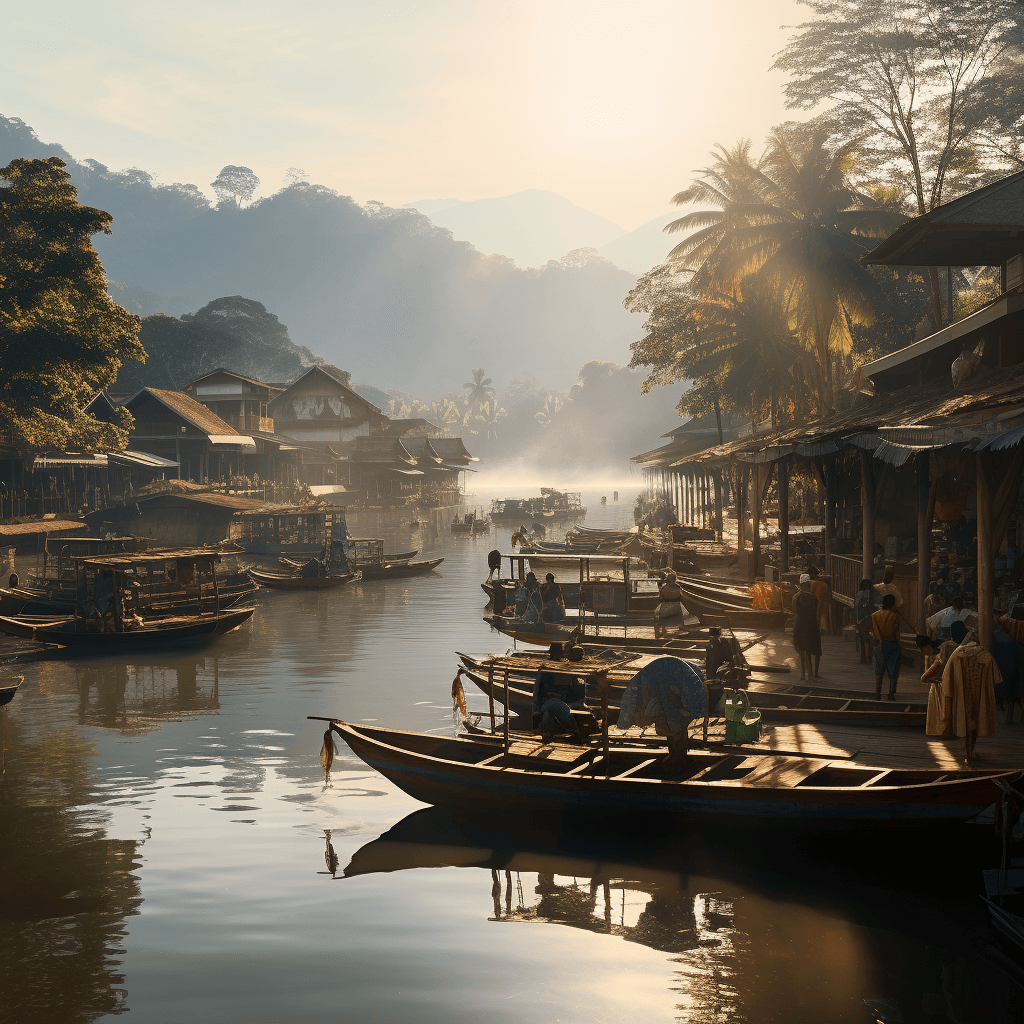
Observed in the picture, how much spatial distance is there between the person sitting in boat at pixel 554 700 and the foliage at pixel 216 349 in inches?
2979

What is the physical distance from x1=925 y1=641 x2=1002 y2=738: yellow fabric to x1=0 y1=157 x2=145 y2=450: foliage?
102 ft

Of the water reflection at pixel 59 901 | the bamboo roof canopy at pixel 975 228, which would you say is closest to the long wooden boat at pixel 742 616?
the bamboo roof canopy at pixel 975 228

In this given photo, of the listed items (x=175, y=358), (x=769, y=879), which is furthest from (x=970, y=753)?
(x=175, y=358)

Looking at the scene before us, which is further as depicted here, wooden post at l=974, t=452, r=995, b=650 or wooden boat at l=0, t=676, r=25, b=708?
wooden boat at l=0, t=676, r=25, b=708

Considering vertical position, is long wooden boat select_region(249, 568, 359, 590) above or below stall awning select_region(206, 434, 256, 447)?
below

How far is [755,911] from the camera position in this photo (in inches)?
391

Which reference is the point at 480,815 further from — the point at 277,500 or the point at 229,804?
the point at 277,500

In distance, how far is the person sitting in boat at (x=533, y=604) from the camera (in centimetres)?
2430

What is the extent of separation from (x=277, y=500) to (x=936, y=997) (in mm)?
A: 58871

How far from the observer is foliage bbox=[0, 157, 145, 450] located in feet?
109

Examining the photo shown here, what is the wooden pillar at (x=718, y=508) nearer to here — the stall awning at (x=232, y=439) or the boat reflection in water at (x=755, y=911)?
the stall awning at (x=232, y=439)

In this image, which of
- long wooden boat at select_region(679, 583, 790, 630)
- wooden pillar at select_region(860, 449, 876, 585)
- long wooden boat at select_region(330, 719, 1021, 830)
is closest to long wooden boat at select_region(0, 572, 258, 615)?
long wooden boat at select_region(679, 583, 790, 630)

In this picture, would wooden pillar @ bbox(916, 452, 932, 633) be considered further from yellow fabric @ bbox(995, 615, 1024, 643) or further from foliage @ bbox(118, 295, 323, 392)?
foliage @ bbox(118, 295, 323, 392)

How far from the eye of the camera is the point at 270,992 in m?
8.77
